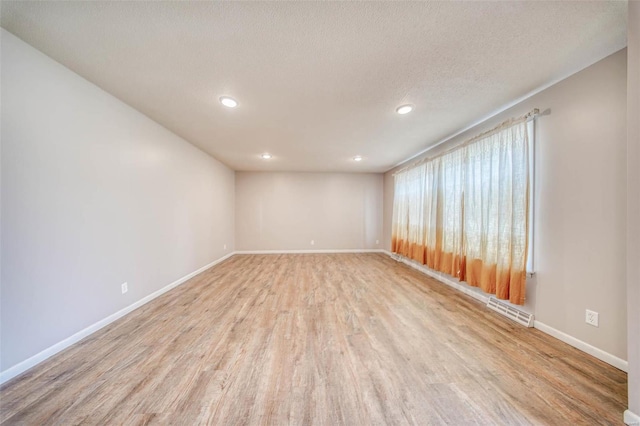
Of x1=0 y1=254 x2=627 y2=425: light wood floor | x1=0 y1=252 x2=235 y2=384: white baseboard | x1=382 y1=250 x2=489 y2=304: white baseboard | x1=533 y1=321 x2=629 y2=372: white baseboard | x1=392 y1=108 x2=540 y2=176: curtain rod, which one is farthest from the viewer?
x1=382 y1=250 x2=489 y2=304: white baseboard

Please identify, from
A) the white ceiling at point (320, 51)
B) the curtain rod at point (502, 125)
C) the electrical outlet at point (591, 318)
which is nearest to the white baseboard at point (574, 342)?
the electrical outlet at point (591, 318)

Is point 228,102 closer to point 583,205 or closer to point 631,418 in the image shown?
point 583,205

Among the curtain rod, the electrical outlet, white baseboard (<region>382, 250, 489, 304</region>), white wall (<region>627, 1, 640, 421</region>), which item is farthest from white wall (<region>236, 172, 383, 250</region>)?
white wall (<region>627, 1, 640, 421</region>)

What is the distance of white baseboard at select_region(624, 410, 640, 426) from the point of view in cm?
115

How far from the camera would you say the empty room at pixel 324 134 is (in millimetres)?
1300

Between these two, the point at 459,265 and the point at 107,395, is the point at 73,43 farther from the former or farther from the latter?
the point at 459,265

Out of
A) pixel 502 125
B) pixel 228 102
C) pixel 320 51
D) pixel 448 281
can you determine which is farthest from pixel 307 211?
pixel 320 51

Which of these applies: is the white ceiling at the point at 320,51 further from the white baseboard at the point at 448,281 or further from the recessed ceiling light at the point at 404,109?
the white baseboard at the point at 448,281

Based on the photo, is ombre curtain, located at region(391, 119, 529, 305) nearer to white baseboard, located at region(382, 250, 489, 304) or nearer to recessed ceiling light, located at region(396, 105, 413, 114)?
white baseboard, located at region(382, 250, 489, 304)

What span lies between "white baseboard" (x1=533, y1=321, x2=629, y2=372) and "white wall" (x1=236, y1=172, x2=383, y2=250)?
4.38 metres

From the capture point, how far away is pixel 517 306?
2354 mm

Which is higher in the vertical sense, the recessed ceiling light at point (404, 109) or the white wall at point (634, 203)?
the recessed ceiling light at point (404, 109)

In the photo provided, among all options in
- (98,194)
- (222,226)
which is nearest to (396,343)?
(98,194)

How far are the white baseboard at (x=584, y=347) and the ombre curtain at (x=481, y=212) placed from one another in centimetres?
27
